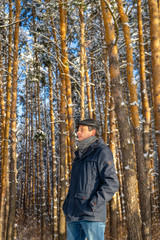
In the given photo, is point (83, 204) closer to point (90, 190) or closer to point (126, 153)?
point (90, 190)

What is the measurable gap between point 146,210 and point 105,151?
3881 millimetres

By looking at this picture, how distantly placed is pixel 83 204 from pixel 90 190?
15cm

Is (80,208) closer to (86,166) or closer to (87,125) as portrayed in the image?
(86,166)

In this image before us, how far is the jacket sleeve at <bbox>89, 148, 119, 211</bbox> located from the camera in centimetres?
242

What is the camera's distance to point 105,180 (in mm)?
2498

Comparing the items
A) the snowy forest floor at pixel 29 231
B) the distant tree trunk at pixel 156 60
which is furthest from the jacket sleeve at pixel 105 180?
the snowy forest floor at pixel 29 231

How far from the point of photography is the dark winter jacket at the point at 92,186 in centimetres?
243

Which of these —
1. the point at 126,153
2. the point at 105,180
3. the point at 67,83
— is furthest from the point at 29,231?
→ the point at 105,180

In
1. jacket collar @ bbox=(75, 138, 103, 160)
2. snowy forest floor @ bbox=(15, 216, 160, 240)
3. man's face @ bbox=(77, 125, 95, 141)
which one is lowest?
snowy forest floor @ bbox=(15, 216, 160, 240)

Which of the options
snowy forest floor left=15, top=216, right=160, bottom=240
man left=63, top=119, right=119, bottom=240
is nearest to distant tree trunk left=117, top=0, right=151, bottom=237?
man left=63, top=119, right=119, bottom=240

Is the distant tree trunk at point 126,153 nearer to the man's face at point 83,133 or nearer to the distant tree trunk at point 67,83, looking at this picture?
the man's face at point 83,133

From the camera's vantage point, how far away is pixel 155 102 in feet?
16.6

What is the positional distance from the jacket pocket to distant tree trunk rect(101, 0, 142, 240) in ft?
6.90

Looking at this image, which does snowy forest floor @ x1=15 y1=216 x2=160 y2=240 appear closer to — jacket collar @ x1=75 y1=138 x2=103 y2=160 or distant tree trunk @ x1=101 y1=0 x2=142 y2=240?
distant tree trunk @ x1=101 y1=0 x2=142 y2=240
